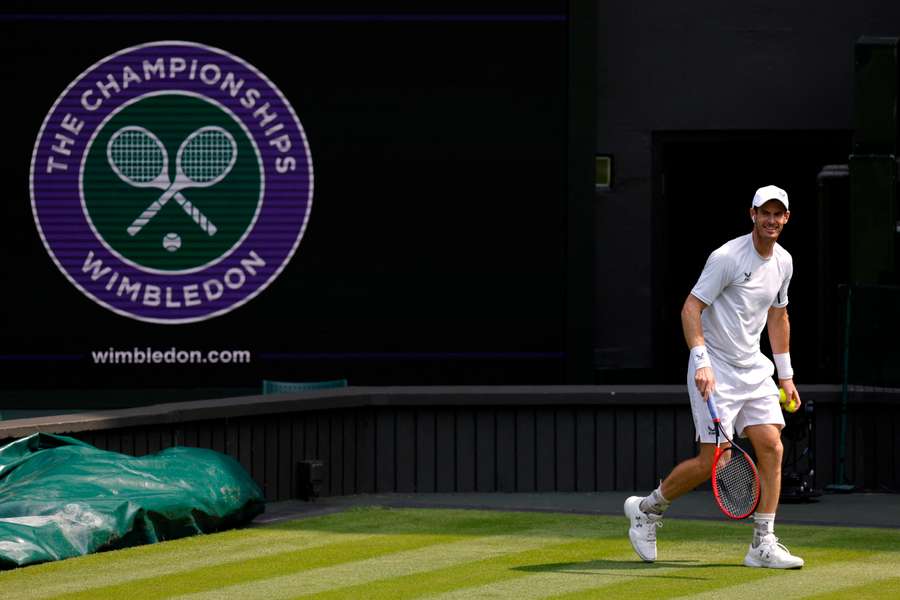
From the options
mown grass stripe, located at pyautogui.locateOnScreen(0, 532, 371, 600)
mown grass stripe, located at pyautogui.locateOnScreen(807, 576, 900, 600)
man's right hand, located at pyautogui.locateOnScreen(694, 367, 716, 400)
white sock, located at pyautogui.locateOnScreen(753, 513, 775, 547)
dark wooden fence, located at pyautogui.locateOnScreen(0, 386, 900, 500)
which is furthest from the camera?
dark wooden fence, located at pyautogui.locateOnScreen(0, 386, 900, 500)

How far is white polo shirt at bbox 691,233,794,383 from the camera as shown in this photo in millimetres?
9289

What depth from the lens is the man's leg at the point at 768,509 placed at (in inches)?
362

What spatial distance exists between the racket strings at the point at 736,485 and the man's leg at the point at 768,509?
0.38ft

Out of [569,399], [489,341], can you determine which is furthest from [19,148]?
[569,399]

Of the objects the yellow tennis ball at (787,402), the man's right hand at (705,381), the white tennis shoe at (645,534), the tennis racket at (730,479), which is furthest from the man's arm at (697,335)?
the white tennis shoe at (645,534)

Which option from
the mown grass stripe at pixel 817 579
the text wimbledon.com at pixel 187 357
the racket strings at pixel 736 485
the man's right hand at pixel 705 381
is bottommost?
the mown grass stripe at pixel 817 579

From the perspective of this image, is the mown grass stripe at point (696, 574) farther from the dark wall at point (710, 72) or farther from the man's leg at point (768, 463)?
the dark wall at point (710, 72)

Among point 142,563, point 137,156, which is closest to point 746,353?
point 142,563

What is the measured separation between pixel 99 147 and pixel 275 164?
1.77 metres

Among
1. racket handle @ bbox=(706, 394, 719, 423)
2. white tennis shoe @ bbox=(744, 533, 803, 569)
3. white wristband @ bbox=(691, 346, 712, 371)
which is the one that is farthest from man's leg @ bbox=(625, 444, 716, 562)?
white wristband @ bbox=(691, 346, 712, 371)

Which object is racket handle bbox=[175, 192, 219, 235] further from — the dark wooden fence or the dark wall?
the dark wooden fence

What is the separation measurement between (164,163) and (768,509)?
991 centimetres

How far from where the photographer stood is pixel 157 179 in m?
17.7

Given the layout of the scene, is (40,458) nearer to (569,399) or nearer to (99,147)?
(569,399)
